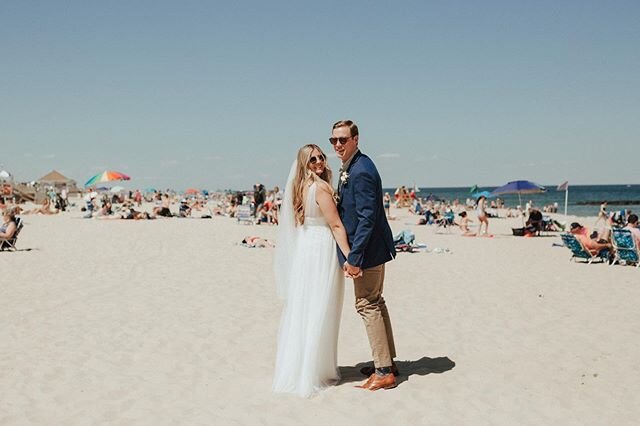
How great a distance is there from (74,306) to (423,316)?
4.56 meters

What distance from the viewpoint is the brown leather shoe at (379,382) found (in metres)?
4.24

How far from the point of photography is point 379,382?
4.24 metres

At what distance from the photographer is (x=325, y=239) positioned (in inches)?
162

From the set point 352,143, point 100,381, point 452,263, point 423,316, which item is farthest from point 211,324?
point 452,263

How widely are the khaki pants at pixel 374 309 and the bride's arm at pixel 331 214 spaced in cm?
27

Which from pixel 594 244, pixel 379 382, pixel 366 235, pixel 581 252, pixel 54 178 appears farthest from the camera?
pixel 54 178

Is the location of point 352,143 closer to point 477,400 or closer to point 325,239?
point 325,239

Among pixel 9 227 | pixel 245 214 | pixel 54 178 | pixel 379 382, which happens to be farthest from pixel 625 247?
pixel 54 178

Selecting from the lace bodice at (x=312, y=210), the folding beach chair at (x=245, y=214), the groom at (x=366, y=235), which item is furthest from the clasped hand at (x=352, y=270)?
the folding beach chair at (x=245, y=214)

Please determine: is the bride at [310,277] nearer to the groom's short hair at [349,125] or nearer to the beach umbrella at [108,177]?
the groom's short hair at [349,125]

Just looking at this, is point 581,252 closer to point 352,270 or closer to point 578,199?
point 352,270

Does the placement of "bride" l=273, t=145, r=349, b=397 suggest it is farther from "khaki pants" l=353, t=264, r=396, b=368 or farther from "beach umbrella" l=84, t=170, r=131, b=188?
"beach umbrella" l=84, t=170, r=131, b=188

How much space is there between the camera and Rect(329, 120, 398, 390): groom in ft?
13.1

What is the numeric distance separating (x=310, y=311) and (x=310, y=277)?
0.25 m
